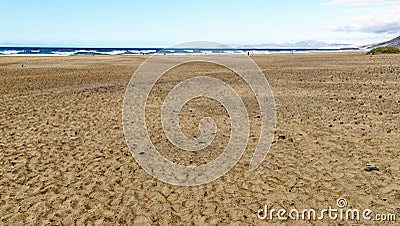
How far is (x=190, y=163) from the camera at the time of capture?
8680mm

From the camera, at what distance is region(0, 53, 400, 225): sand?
6.23 m

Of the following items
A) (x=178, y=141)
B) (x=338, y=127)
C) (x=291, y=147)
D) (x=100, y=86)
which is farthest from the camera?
(x=100, y=86)

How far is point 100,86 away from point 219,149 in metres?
14.6

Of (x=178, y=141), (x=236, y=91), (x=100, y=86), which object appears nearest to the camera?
(x=178, y=141)

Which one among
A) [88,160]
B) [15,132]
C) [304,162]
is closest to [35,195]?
[88,160]

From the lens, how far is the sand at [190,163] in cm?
623

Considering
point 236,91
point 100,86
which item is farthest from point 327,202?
point 100,86

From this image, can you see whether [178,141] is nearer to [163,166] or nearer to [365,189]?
[163,166]

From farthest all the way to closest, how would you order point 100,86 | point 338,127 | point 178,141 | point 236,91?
point 100,86 < point 236,91 < point 338,127 < point 178,141

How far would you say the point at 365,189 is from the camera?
22.1 ft

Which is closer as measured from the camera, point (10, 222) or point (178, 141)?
point (10, 222)

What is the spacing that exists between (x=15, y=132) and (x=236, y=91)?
1165 centimetres

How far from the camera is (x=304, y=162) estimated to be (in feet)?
27.3

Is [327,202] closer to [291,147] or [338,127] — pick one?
[291,147]
